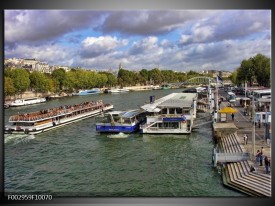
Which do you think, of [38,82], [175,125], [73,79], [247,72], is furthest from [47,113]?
[73,79]

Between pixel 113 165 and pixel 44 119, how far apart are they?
268 inches

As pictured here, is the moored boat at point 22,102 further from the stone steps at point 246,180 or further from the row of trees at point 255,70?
the stone steps at point 246,180

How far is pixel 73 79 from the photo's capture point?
1610 inches

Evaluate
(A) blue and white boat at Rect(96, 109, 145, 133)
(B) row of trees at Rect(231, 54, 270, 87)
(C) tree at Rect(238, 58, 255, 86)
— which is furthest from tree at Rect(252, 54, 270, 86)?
(A) blue and white boat at Rect(96, 109, 145, 133)

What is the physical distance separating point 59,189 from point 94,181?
82 centimetres

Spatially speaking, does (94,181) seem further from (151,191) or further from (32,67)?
(32,67)

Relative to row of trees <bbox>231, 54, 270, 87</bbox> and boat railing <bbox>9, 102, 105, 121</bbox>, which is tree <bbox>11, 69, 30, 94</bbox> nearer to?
boat railing <bbox>9, 102, 105, 121</bbox>

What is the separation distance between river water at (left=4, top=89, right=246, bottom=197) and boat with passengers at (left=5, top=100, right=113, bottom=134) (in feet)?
2.00

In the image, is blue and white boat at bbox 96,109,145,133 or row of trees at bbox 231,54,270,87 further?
row of trees at bbox 231,54,270,87

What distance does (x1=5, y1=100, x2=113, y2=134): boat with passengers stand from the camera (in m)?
14.7

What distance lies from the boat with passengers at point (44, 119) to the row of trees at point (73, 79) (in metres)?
3.82

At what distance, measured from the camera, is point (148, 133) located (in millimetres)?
14211

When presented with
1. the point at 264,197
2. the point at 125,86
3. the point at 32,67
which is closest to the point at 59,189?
the point at 264,197

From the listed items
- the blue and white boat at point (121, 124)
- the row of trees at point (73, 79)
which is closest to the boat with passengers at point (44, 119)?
the blue and white boat at point (121, 124)
